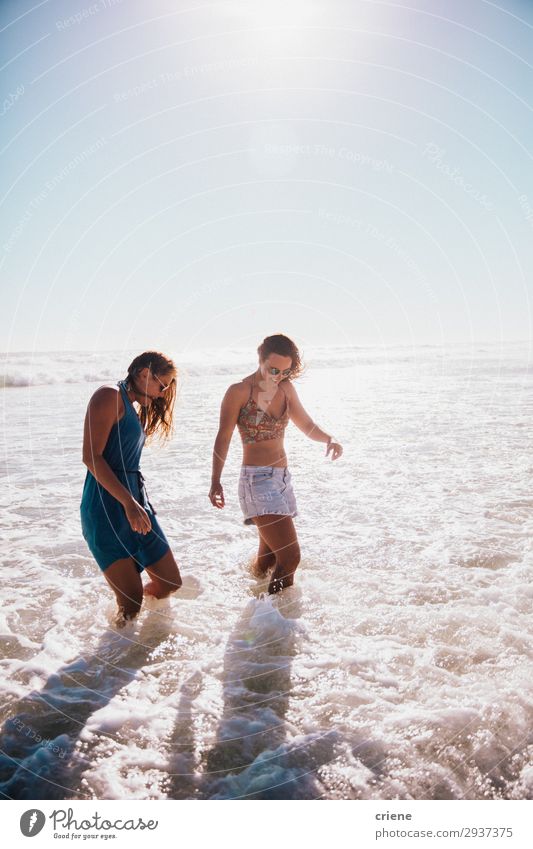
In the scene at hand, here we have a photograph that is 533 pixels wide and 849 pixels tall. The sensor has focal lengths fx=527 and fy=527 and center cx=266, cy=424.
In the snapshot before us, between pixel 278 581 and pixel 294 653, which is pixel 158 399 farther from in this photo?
pixel 294 653

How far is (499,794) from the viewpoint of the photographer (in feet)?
8.50

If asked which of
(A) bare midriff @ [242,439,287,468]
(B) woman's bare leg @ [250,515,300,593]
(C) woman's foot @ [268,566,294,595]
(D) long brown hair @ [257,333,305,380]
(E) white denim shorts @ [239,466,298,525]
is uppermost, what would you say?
(D) long brown hair @ [257,333,305,380]

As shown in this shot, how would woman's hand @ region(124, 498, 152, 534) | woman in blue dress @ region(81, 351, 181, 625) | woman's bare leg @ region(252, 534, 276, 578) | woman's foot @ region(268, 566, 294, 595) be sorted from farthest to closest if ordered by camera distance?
woman's bare leg @ region(252, 534, 276, 578) → woman's foot @ region(268, 566, 294, 595) → woman in blue dress @ region(81, 351, 181, 625) → woman's hand @ region(124, 498, 152, 534)

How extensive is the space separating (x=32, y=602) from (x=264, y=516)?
215cm

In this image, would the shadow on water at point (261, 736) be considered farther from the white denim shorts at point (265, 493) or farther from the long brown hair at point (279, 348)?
the long brown hair at point (279, 348)

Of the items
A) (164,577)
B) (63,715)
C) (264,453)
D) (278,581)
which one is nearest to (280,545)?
(278,581)

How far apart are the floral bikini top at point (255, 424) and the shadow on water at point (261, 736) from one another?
5.33 feet

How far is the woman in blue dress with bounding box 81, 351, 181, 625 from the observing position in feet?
12.6

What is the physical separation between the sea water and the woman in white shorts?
510 millimetres

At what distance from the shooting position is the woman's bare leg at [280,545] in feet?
15.2

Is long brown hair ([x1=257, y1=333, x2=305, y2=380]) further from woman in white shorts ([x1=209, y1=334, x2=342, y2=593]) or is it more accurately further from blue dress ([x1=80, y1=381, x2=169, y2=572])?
blue dress ([x1=80, y1=381, x2=169, y2=572])

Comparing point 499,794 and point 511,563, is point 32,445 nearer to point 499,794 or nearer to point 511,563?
point 511,563

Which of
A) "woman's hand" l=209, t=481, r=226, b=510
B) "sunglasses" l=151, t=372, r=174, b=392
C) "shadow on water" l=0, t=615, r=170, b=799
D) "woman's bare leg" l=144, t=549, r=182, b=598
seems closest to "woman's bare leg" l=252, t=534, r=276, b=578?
"woman's hand" l=209, t=481, r=226, b=510

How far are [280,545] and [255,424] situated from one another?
109 centimetres
